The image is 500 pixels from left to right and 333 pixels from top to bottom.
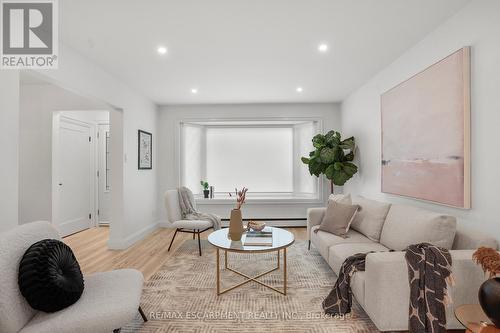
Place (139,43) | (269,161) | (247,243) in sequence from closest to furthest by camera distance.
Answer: (247,243), (139,43), (269,161)

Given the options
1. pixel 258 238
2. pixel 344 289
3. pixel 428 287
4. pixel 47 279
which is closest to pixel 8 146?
pixel 47 279

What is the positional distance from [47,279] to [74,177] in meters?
4.18

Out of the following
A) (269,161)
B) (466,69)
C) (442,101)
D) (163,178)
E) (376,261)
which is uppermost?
(466,69)

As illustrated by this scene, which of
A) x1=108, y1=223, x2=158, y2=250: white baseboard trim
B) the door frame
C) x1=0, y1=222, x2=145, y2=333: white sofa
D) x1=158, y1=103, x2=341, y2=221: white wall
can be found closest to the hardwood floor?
x1=108, y1=223, x2=158, y2=250: white baseboard trim

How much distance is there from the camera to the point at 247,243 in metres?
2.48

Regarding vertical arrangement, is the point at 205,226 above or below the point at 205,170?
below

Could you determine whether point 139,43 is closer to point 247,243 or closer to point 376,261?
point 247,243

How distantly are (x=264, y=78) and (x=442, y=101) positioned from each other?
2.18 meters

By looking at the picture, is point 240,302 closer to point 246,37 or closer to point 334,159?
point 246,37

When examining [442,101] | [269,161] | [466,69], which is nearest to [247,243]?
[442,101]

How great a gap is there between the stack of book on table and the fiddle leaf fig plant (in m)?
1.77

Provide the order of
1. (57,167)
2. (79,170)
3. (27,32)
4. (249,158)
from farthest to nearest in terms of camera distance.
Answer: (249,158), (79,170), (57,167), (27,32)

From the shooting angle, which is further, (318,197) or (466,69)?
(318,197)

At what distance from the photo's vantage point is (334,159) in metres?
4.14
